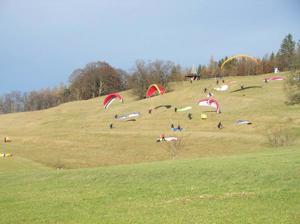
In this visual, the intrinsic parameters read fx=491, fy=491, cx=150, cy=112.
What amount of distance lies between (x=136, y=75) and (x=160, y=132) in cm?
7368

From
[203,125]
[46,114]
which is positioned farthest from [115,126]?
[46,114]

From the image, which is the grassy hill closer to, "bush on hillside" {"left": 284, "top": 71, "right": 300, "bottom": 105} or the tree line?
"bush on hillside" {"left": 284, "top": 71, "right": 300, "bottom": 105}

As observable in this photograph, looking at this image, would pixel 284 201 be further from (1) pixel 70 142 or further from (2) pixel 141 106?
(2) pixel 141 106

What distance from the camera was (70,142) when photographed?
61.5 m

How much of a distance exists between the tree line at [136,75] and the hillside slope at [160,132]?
31584mm

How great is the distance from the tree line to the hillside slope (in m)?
31.6

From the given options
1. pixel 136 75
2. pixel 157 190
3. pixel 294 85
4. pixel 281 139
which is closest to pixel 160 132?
pixel 294 85

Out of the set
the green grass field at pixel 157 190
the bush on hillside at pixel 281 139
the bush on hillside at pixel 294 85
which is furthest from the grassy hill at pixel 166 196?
the bush on hillside at pixel 294 85

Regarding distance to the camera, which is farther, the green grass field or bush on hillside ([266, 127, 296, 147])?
bush on hillside ([266, 127, 296, 147])

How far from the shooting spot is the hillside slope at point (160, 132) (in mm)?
49969

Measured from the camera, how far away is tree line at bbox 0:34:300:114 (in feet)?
453

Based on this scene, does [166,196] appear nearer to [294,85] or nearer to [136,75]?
[294,85]

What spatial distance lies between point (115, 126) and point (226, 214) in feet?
221

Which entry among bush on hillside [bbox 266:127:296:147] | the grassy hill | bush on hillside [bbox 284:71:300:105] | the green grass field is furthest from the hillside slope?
the grassy hill
